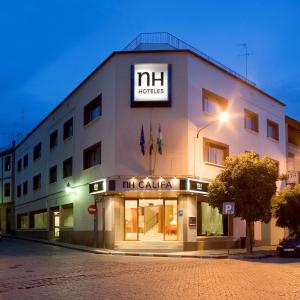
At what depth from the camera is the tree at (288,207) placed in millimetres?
33781

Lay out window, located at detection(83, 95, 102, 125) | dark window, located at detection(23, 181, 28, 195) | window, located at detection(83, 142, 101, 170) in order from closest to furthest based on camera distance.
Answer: window, located at detection(83, 142, 101, 170) < window, located at detection(83, 95, 102, 125) < dark window, located at detection(23, 181, 28, 195)

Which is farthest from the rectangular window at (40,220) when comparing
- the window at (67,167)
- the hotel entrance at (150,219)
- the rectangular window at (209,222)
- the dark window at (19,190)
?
the rectangular window at (209,222)

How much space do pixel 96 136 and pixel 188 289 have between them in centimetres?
2200

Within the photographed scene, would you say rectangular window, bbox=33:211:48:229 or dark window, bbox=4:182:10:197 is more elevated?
dark window, bbox=4:182:10:197

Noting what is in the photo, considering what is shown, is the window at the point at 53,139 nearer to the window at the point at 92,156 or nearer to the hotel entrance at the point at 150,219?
the window at the point at 92,156

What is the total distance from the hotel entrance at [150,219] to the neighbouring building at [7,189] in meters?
41.6

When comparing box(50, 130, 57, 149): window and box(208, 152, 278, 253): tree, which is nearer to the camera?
box(208, 152, 278, 253): tree

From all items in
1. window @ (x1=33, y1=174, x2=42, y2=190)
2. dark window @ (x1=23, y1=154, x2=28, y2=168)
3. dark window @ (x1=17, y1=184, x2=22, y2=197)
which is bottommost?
dark window @ (x1=17, y1=184, x2=22, y2=197)

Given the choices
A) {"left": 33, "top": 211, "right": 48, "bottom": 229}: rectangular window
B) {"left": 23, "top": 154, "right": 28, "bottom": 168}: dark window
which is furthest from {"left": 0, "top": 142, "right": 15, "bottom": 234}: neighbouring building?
{"left": 33, "top": 211, "right": 48, "bottom": 229}: rectangular window

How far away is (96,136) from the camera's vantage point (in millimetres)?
34500

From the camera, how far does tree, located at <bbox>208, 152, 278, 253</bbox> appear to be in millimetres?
27516

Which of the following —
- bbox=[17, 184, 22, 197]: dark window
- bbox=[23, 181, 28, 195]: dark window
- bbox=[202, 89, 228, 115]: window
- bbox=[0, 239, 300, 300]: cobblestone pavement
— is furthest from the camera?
bbox=[17, 184, 22, 197]: dark window

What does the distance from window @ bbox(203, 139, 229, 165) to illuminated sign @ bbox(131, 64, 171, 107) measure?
4.12 metres

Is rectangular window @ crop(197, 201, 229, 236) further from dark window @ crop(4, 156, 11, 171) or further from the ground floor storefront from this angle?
dark window @ crop(4, 156, 11, 171)
